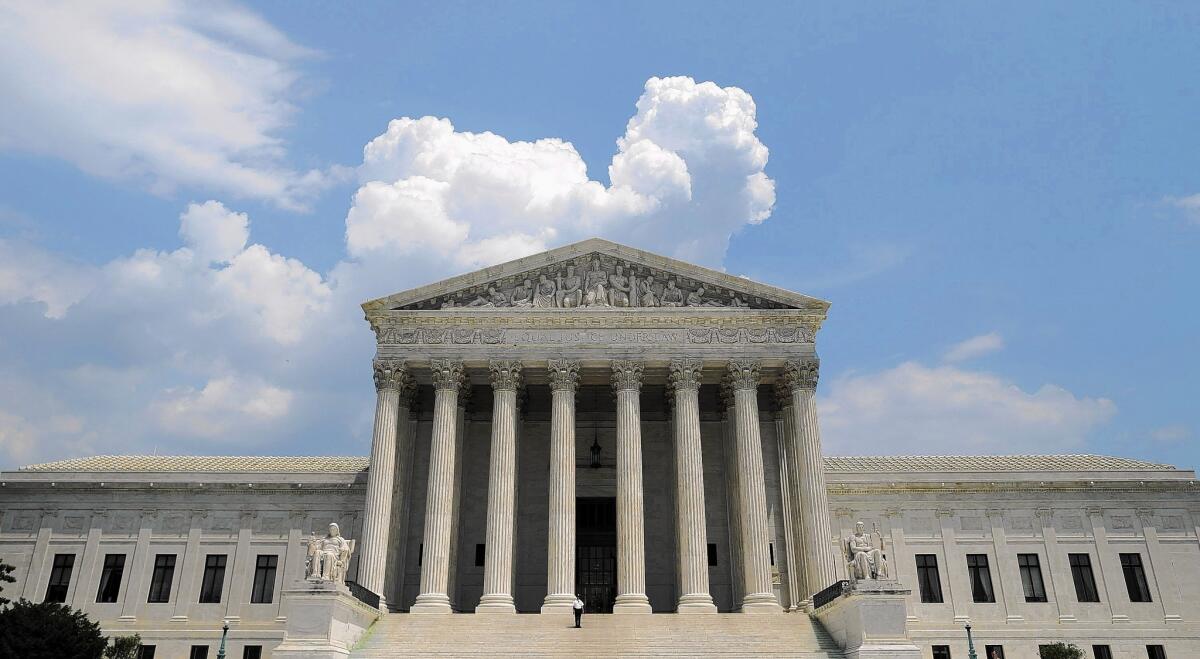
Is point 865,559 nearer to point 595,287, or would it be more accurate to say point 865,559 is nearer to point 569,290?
point 595,287

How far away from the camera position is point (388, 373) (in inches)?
1564

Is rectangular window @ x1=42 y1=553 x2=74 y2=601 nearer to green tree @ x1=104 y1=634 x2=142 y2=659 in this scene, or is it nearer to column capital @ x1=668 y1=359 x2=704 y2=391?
green tree @ x1=104 y1=634 x2=142 y2=659

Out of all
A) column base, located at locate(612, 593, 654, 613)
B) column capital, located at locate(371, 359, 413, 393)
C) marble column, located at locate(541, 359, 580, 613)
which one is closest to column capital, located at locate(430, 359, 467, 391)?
column capital, located at locate(371, 359, 413, 393)

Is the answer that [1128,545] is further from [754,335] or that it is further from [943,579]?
[754,335]

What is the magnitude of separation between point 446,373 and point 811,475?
16564mm

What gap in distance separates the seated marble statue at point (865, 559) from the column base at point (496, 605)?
13553 mm

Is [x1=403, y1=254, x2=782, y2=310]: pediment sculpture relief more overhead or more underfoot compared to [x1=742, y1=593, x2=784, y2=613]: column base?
more overhead

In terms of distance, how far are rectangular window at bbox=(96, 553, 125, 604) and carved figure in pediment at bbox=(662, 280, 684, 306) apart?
29790mm

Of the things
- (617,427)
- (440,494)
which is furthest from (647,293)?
(440,494)

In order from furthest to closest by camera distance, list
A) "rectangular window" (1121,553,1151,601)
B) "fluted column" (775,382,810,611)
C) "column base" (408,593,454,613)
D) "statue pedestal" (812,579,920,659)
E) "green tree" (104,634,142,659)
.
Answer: "rectangular window" (1121,553,1151,601) < "fluted column" (775,382,810,611) < "green tree" (104,634,142,659) < "column base" (408,593,454,613) < "statue pedestal" (812,579,920,659)

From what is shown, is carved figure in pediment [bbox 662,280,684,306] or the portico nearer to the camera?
the portico

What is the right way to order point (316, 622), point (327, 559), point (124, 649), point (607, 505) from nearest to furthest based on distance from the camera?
point (316, 622), point (327, 559), point (124, 649), point (607, 505)

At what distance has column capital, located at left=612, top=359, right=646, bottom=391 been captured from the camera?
3991cm

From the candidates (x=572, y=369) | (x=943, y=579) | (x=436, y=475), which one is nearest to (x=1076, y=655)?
(x=943, y=579)
